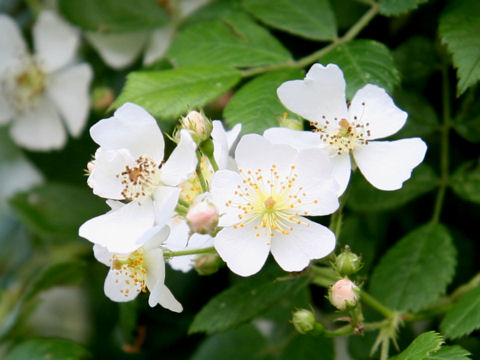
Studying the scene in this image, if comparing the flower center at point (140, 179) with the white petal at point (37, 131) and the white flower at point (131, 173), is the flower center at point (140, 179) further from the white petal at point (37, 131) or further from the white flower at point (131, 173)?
the white petal at point (37, 131)

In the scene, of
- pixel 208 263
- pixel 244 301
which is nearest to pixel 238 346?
pixel 244 301

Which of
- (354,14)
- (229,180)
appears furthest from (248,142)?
(354,14)

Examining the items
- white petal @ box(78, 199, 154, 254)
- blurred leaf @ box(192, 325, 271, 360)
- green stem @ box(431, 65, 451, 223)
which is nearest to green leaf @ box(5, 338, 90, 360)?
blurred leaf @ box(192, 325, 271, 360)

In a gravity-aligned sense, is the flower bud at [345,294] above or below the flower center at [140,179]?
below

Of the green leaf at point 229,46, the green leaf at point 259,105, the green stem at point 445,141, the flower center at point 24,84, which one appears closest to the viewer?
the green leaf at point 259,105

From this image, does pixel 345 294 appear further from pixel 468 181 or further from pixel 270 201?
pixel 468 181

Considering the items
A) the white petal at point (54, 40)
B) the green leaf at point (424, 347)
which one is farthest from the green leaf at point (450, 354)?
the white petal at point (54, 40)
